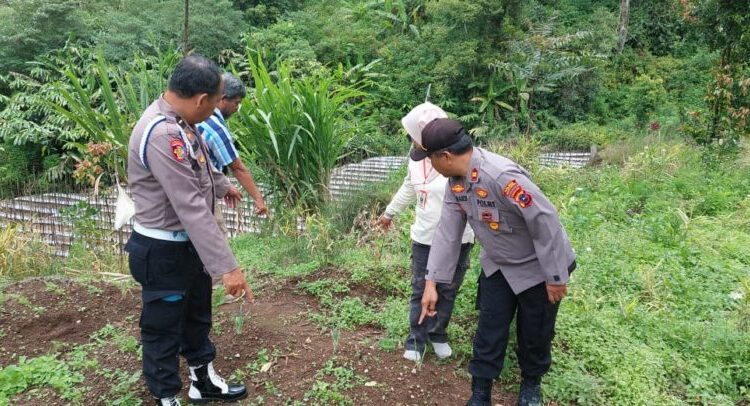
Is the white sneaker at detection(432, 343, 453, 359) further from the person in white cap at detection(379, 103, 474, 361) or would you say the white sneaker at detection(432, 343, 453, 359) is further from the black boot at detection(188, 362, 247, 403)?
the black boot at detection(188, 362, 247, 403)

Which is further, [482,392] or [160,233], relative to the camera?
[482,392]

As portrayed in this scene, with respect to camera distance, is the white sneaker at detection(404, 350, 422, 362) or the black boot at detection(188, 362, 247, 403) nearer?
the black boot at detection(188, 362, 247, 403)

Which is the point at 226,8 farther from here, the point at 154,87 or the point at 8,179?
the point at 154,87

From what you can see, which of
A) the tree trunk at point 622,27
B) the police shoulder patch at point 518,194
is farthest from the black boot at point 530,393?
the tree trunk at point 622,27

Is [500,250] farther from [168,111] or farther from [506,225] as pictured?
[168,111]

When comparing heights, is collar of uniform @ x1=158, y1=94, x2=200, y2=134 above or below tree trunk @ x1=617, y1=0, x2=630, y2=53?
below

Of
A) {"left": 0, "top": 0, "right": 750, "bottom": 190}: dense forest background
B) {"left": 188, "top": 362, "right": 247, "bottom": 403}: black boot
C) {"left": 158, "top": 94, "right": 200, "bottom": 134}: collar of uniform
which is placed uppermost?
{"left": 0, "top": 0, "right": 750, "bottom": 190}: dense forest background

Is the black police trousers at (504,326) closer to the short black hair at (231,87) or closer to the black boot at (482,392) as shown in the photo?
the black boot at (482,392)

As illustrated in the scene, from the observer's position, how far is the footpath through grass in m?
2.94

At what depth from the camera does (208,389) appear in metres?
2.65

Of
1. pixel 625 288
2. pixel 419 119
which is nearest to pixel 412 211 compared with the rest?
pixel 625 288

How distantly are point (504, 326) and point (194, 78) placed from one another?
170 centimetres

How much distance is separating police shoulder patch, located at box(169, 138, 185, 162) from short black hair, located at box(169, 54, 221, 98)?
0.19m

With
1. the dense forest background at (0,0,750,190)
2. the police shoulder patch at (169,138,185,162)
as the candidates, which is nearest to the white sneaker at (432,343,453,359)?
the police shoulder patch at (169,138,185,162)
